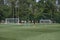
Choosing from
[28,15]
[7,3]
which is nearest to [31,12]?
[28,15]

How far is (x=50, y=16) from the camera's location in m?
61.5

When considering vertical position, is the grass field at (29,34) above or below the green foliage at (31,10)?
below

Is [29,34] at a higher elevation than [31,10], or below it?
below

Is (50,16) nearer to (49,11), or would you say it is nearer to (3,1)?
(49,11)

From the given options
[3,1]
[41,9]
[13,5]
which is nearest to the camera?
[41,9]

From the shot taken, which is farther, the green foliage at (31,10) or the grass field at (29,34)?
the green foliage at (31,10)

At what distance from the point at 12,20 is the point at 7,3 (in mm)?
6639

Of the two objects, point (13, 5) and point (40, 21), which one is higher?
point (13, 5)

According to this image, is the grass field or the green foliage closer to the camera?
the grass field

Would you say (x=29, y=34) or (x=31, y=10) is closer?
(x=29, y=34)

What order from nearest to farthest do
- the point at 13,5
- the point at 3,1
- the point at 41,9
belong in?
1. the point at 41,9
2. the point at 13,5
3. the point at 3,1

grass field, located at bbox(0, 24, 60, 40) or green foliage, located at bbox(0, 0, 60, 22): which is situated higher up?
green foliage, located at bbox(0, 0, 60, 22)

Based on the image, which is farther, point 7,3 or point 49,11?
point 7,3

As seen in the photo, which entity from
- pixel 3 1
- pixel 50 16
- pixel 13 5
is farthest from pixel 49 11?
pixel 3 1
